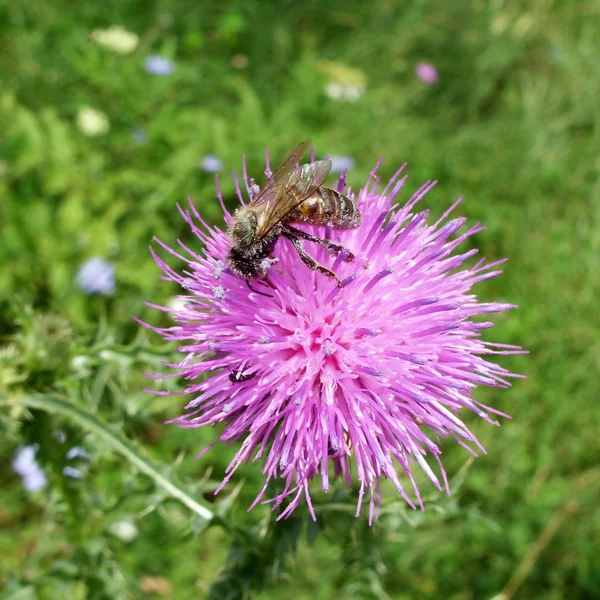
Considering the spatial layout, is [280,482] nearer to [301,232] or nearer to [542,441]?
[301,232]

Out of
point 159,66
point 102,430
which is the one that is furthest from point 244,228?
point 159,66

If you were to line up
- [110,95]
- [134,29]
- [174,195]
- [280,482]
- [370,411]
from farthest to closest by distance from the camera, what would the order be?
Answer: [134,29] < [110,95] < [174,195] < [280,482] < [370,411]

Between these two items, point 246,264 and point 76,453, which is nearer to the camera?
point 246,264

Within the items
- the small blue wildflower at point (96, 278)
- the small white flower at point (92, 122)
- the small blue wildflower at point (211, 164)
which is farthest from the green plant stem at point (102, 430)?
the small white flower at point (92, 122)

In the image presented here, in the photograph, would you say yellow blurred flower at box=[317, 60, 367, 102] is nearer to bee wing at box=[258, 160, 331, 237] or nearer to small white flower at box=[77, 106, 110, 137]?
small white flower at box=[77, 106, 110, 137]

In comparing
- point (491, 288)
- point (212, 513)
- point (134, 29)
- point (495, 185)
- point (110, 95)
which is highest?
point (134, 29)

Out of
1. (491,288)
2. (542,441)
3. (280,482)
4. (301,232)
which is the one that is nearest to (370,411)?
(280,482)

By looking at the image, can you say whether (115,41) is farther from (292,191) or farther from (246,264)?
(246,264)

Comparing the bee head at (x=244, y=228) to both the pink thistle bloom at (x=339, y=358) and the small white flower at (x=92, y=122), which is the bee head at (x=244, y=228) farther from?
the small white flower at (x=92, y=122)
